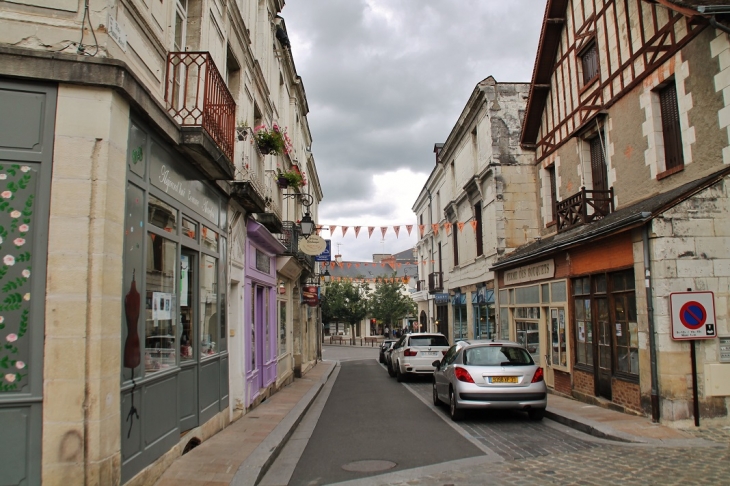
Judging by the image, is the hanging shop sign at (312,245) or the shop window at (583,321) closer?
the shop window at (583,321)

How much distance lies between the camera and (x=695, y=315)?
912 cm

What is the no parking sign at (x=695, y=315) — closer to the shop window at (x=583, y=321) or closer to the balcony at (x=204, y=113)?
the shop window at (x=583, y=321)

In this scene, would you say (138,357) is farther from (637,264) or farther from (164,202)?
(637,264)

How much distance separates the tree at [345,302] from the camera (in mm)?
59600

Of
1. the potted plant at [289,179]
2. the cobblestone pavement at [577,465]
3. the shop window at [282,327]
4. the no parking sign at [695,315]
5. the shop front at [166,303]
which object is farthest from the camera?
the shop window at [282,327]

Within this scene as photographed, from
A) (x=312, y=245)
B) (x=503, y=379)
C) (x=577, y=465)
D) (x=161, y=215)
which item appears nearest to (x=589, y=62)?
(x=503, y=379)

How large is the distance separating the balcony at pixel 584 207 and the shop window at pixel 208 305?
860 centimetres

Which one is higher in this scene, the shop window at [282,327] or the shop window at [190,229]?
the shop window at [190,229]

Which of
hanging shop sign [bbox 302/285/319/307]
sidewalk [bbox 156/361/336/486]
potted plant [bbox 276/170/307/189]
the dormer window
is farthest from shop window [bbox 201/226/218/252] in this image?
hanging shop sign [bbox 302/285/319/307]

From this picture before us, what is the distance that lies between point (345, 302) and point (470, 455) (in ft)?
172

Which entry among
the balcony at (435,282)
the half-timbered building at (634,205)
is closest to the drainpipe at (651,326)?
the half-timbered building at (634,205)

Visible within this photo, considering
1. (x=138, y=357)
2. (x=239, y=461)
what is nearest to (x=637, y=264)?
(x=239, y=461)

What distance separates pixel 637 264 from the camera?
33.0 feet

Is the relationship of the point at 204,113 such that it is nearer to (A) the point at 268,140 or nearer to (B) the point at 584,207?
(A) the point at 268,140
